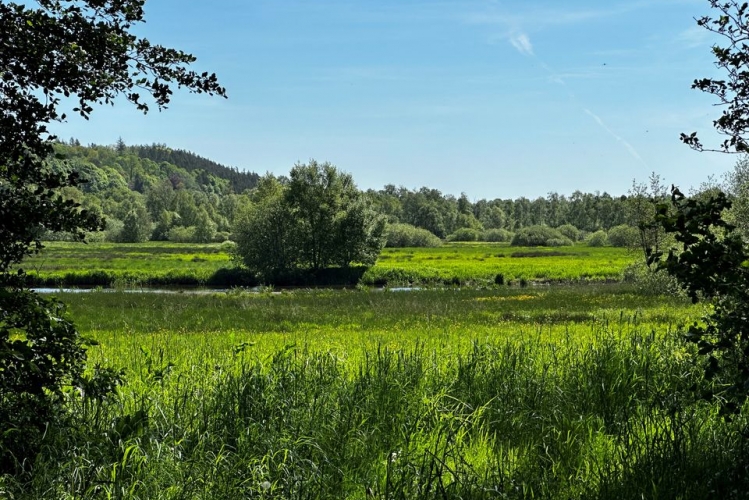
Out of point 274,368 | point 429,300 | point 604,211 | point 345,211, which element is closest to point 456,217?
point 604,211

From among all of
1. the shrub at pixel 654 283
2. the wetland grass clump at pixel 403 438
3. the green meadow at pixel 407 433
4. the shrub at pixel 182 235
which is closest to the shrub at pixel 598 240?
the shrub at pixel 654 283

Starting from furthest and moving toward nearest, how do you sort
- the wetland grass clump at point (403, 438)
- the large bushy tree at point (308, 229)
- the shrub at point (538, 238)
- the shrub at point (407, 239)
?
the shrub at point (538, 238)
the shrub at point (407, 239)
the large bushy tree at point (308, 229)
the wetland grass clump at point (403, 438)

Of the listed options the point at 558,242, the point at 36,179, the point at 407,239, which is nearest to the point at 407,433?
the point at 36,179

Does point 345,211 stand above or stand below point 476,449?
above

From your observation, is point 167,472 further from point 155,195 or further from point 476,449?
point 155,195

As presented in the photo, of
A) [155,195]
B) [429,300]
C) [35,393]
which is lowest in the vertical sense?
[429,300]

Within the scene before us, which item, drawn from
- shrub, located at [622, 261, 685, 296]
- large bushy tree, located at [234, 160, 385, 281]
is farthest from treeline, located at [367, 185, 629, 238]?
shrub, located at [622, 261, 685, 296]

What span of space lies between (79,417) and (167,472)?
1942 mm

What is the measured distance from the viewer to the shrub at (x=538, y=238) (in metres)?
126

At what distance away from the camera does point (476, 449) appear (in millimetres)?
5312

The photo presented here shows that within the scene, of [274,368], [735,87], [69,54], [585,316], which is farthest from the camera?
[585,316]

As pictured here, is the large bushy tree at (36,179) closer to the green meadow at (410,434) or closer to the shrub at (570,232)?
the green meadow at (410,434)

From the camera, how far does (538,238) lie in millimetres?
128125

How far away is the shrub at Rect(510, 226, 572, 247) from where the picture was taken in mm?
126425
